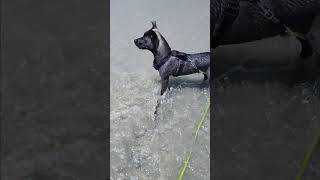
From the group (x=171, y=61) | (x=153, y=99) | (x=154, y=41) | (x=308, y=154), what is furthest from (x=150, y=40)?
(x=308, y=154)

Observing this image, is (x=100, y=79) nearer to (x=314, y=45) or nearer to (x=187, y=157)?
(x=187, y=157)

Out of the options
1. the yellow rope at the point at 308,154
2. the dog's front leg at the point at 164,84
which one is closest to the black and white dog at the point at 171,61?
the dog's front leg at the point at 164,84

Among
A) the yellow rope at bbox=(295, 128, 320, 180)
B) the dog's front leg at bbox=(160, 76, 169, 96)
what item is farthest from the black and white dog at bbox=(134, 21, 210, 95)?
the yellow rope at bbox=(295, 128, 320, 180)

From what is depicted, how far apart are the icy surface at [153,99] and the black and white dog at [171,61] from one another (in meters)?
0.04

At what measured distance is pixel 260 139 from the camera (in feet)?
4.75

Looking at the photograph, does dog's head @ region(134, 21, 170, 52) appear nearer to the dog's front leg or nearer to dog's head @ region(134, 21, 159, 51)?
dog's head @ region(134, 21, 159, 51)

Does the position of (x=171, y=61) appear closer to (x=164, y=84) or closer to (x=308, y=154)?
(x=164, y=84)

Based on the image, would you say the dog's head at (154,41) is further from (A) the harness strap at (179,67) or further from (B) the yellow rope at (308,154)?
(B) the yellow rope at (308,154)

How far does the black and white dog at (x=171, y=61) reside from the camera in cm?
169

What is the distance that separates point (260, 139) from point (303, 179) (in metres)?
0.22

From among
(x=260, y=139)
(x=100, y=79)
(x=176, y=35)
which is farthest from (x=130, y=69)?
(x=260, y=139)

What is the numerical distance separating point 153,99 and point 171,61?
0.19 m

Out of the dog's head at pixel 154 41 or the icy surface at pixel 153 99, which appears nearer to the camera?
the icy surface at pixel 153 99

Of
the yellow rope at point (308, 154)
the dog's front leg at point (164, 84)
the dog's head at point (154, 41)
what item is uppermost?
the dog's head at point (154, 41)
